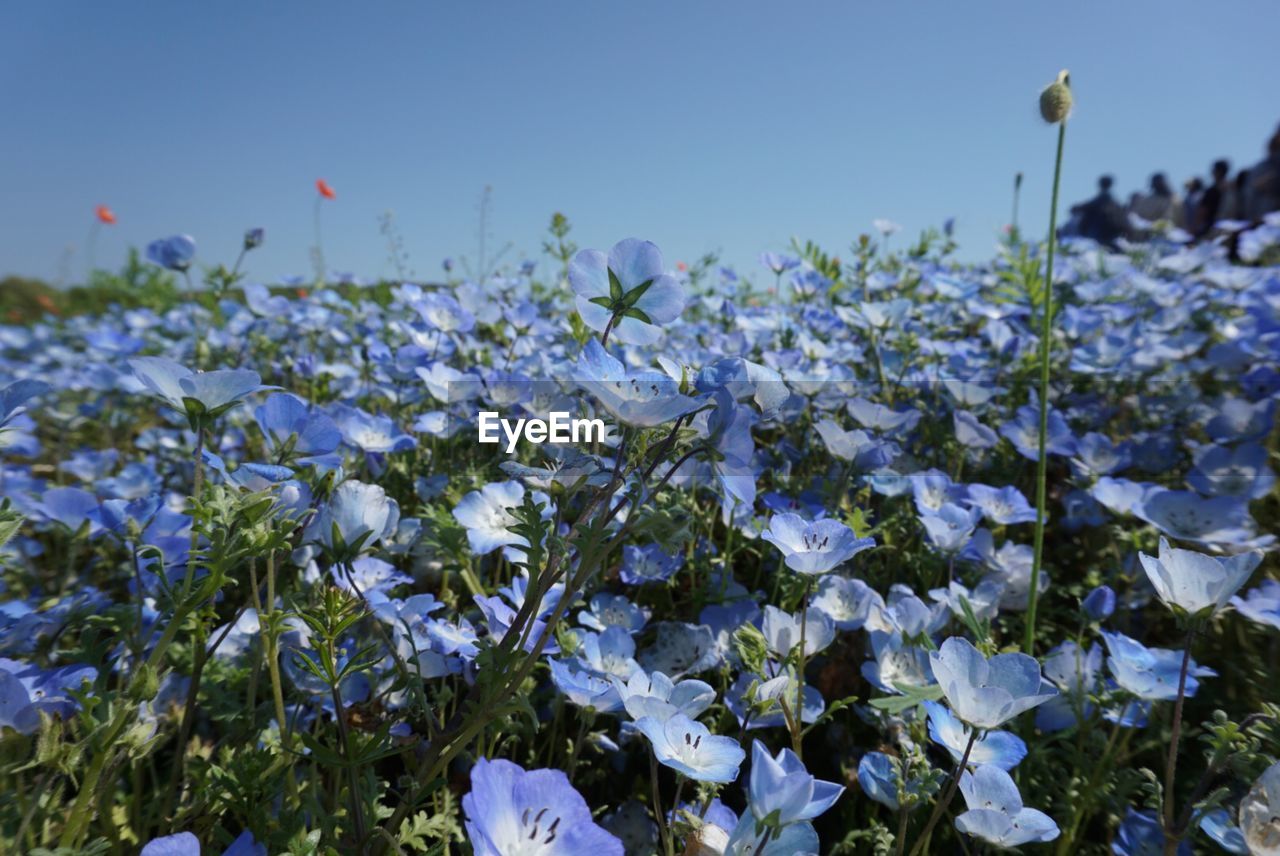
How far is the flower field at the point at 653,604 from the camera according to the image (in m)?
0.83

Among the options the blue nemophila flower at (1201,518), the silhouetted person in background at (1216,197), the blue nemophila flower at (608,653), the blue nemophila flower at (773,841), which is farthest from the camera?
the silhouetted person in background at (1216,197)

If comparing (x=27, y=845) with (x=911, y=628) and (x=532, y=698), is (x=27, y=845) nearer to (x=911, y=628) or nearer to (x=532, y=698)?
(x=532, y=698)

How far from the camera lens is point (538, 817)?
0.71 meters

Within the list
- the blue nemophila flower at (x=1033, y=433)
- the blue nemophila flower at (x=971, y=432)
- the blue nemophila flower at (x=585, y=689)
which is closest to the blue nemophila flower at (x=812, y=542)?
the blue nemophila flower at (x=585, y=689)

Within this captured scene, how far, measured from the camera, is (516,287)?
3652 millimetres

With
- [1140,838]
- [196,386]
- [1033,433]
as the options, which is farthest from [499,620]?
[1033,433]

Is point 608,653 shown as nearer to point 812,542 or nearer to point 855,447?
point 812,542

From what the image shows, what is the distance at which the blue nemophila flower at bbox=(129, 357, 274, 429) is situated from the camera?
0.86 m

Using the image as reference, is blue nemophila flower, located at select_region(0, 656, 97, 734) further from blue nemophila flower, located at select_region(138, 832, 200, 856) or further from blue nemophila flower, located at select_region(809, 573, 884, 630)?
blue nemophila flower, located at select_region(809, 573, 884, 630)

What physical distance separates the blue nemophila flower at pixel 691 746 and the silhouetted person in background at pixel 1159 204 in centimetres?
835

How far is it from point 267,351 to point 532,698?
2046mm

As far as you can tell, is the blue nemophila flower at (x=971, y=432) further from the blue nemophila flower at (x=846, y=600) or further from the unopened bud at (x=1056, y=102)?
the unopened bud at (x=1056, y=102)

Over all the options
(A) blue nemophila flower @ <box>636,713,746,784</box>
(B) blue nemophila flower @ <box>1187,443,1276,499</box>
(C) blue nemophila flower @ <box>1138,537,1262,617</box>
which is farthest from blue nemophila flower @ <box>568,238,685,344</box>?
(B) blue nemophila flower @ <box>1187,443,1276,499</box>

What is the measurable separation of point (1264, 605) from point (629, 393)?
4.68 feet
